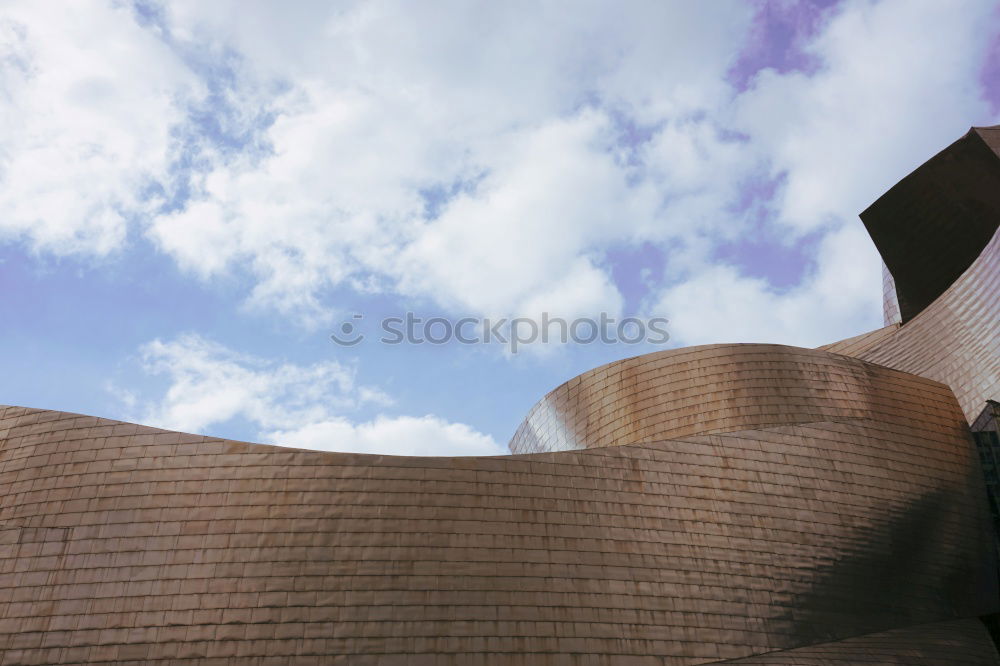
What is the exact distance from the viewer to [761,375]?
19.1m

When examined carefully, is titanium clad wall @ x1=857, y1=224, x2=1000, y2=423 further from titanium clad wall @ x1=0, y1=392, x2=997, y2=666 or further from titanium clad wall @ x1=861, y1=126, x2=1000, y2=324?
titanium clad wall @ x1=861, y1=126, x2=1000, y2=324

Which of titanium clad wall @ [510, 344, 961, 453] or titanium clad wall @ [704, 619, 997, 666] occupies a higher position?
titanium clad wall @ [510, 344, 961, 453]

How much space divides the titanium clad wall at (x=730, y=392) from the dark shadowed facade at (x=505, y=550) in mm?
590

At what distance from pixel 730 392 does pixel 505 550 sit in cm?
743

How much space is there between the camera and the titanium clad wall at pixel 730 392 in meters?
18.5

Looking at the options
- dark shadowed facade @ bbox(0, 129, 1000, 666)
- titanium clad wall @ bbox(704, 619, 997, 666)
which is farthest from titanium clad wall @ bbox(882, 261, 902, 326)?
titanium clad wall @ bbox(704, 619, 997, 666)

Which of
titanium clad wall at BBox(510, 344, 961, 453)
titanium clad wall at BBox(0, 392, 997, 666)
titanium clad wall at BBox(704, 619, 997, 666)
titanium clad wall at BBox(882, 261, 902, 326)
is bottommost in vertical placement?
titanium clad wall at BBox(704, 619, 997, 666)

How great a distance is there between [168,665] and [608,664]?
6.44 metres

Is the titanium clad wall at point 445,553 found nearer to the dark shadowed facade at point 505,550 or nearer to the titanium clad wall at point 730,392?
the dark shadowed facade at point 505,550

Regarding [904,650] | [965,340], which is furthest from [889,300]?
[904,650]

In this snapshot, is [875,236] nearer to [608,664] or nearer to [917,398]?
[917,398]

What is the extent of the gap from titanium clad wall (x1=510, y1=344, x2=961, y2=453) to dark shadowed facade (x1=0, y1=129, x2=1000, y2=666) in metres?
0.59

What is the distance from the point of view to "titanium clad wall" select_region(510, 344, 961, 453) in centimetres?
1853

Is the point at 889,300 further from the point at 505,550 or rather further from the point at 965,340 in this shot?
the point at 505,550
